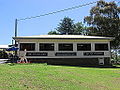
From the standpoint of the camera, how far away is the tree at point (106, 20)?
40.5 m

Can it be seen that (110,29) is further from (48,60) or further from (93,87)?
(93,87)

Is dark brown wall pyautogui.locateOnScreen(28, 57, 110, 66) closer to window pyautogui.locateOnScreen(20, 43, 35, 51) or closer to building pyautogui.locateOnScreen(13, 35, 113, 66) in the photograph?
building pyautogui.locateOnScreen(13, 35, 113, 66)

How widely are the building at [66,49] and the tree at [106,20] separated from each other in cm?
1255

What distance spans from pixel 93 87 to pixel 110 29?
3131 centimetres

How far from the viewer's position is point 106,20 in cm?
4066

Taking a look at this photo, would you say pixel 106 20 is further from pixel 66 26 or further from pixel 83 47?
pixel 66 26

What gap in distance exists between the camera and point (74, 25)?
72.3 metres

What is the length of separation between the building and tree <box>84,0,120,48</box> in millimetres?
12553

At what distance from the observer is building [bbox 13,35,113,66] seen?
89.3 ft

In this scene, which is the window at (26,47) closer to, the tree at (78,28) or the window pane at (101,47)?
the window pane at (101,47)

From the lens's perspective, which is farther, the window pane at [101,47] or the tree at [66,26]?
the tree at [66,26]

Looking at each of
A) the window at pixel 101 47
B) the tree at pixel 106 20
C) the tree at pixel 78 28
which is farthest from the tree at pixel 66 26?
the window at pixel 101 47

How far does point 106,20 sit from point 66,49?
16152 millimetres

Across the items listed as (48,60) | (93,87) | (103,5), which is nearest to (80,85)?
(93,87)
